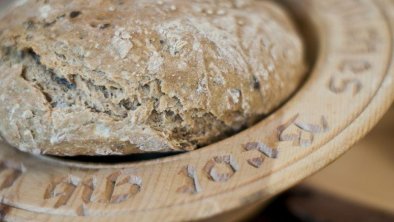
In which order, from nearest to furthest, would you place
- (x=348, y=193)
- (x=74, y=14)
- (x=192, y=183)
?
(x=192, y=183)
(x=74, y=14)
(x=348, y=193)

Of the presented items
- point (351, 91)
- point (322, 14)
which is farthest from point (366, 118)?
point (322, 14)

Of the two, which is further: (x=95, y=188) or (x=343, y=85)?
(x=343, y=85)

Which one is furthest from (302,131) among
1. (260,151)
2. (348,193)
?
(348,193)

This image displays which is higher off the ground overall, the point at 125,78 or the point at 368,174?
the point at 125,78

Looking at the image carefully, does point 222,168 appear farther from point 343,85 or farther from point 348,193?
point 348,193

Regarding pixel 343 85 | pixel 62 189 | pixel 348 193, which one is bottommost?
pixel 348 193

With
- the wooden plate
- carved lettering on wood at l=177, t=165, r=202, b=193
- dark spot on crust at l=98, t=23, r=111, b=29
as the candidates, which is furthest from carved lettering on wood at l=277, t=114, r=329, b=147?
dark spot on crust at l=98, t=23, r=111, b=29

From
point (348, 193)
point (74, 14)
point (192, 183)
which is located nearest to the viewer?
point (192, 183)
